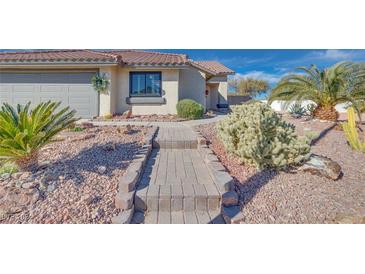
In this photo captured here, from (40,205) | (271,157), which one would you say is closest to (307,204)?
(271,157)

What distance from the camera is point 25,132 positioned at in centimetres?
375

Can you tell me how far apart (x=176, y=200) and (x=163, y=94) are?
10.2 m

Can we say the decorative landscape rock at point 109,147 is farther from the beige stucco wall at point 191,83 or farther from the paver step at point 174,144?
the beige stucco wall at point 191,83

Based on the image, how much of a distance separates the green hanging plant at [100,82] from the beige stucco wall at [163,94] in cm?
106

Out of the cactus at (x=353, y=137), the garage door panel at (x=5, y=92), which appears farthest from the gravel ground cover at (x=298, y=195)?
the garage door panel at (x=5, y=92)

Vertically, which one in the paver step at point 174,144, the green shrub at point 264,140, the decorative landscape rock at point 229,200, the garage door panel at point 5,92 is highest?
the garage door panel at point 5,92

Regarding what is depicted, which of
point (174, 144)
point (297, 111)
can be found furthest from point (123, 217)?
point (297, 111)

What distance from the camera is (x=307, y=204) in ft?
11.5

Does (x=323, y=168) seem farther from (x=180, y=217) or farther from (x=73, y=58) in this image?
(x=73, y=58)

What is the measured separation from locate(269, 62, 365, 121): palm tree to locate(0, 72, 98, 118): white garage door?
30.8 ft

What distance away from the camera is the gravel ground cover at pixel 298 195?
3.23 metres

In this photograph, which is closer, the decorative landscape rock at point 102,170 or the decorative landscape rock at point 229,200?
the decorative landscape rock at point 229,200

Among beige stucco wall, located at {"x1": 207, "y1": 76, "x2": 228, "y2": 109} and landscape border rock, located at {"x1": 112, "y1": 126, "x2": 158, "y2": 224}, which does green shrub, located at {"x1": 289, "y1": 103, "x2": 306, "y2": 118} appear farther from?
landscape border rock, located at {"x1": 112, "y1": 126, "x2": 158, "y2": 224}

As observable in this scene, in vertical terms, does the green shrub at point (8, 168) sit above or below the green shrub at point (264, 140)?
below
